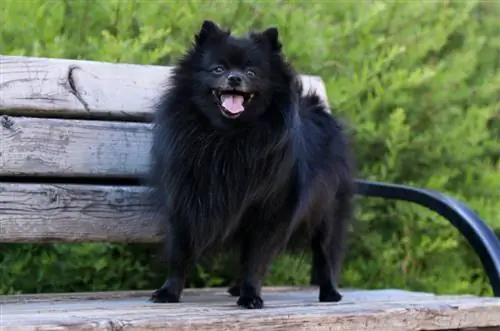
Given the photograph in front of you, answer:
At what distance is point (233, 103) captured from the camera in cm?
247

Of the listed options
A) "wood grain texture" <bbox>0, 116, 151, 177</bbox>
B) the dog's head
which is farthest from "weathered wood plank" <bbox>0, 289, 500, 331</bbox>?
the dog's head

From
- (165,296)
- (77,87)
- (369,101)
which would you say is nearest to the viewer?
(165,296)

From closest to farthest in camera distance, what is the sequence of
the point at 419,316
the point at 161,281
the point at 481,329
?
the point at 419,316 → the point at 481,329 → the point at 161,281

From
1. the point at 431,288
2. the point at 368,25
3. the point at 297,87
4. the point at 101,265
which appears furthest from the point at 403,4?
the point at 101,265

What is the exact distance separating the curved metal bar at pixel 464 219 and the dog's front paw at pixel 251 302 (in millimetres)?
736

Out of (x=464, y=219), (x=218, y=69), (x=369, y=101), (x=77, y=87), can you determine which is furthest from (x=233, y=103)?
(x=369, y=101)

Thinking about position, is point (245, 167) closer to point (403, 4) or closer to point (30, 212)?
point (30, 212)

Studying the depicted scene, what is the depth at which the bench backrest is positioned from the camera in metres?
2.73

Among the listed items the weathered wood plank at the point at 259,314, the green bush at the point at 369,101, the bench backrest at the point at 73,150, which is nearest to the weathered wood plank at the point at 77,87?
the bench backrest at the point at 73,150

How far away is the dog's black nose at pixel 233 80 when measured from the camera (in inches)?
95.9

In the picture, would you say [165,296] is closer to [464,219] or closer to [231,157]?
[231,157]

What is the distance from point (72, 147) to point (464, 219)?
1231 mm

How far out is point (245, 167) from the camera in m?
2.53

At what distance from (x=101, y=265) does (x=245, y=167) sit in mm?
854
